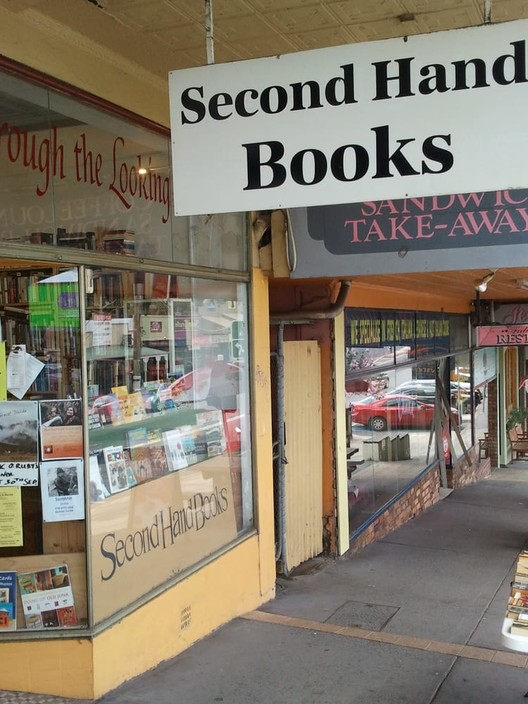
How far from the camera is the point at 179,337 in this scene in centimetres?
543

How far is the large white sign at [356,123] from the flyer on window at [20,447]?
1.62 m

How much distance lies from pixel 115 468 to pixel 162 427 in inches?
25.6

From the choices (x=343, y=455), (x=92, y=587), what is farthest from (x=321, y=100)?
(x=343, y=455)

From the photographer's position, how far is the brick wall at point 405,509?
942cm

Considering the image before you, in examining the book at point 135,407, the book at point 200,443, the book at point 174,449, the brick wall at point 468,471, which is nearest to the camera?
the book at point 135,407

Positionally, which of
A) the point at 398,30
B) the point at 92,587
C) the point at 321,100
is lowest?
the point at 92,587

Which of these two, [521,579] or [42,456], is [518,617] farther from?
[42,456]

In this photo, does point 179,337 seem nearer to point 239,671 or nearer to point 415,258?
point 415,258

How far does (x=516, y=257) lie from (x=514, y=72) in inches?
104

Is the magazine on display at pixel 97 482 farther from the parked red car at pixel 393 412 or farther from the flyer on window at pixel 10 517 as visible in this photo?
the parked red car at pixel 393 412

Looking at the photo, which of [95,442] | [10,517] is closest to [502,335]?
[95,442]

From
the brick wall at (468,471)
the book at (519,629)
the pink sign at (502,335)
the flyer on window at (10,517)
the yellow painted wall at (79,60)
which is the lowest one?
the brick wall at (468,471)

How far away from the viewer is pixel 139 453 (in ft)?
16.1

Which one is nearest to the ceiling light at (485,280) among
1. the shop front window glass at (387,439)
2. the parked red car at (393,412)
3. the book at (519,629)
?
the shop front window glass at (387,439)
